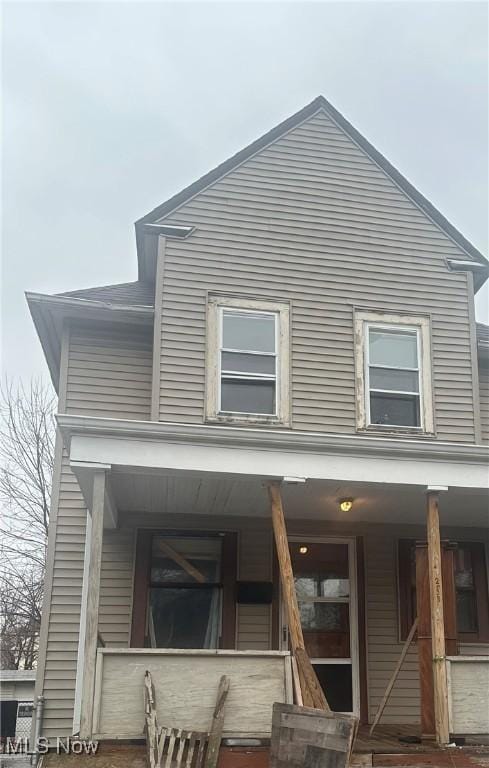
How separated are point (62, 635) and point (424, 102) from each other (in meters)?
21.5

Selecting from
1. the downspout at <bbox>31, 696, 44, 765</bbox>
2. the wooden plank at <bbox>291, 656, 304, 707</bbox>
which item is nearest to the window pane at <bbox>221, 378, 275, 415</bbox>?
the wooden plank at <bbox>291, 656, 304, 707</bbox>

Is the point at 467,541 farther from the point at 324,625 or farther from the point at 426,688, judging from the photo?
the point at 426,688

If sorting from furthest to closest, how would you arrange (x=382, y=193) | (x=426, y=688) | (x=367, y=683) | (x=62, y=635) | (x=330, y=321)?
(x=382, y=193)
(x=330, y=321)
(x=367, y=683)
(x=62, y=635)
(x=426, y=688)

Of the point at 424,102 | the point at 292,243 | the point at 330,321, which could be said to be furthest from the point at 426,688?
the point at 424,102

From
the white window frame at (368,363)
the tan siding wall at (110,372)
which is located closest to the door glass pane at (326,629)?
the white window frame at (368,363)

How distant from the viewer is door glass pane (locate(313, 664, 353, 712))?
843 centimetres

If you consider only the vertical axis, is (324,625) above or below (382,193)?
below

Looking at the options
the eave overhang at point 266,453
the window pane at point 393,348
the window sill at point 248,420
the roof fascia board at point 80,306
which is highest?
the roof fascia board at point 80,306

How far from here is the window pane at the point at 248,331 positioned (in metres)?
8.84

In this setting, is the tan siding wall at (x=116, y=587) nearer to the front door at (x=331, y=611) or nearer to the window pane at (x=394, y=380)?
the front door at (x=331, y=611)

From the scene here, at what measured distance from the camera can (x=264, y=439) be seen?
661 cm

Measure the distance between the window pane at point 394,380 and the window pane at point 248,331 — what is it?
127cm

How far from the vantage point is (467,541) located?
9.30 m

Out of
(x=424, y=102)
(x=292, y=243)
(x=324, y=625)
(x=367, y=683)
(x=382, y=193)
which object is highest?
(x=424, y=102)
